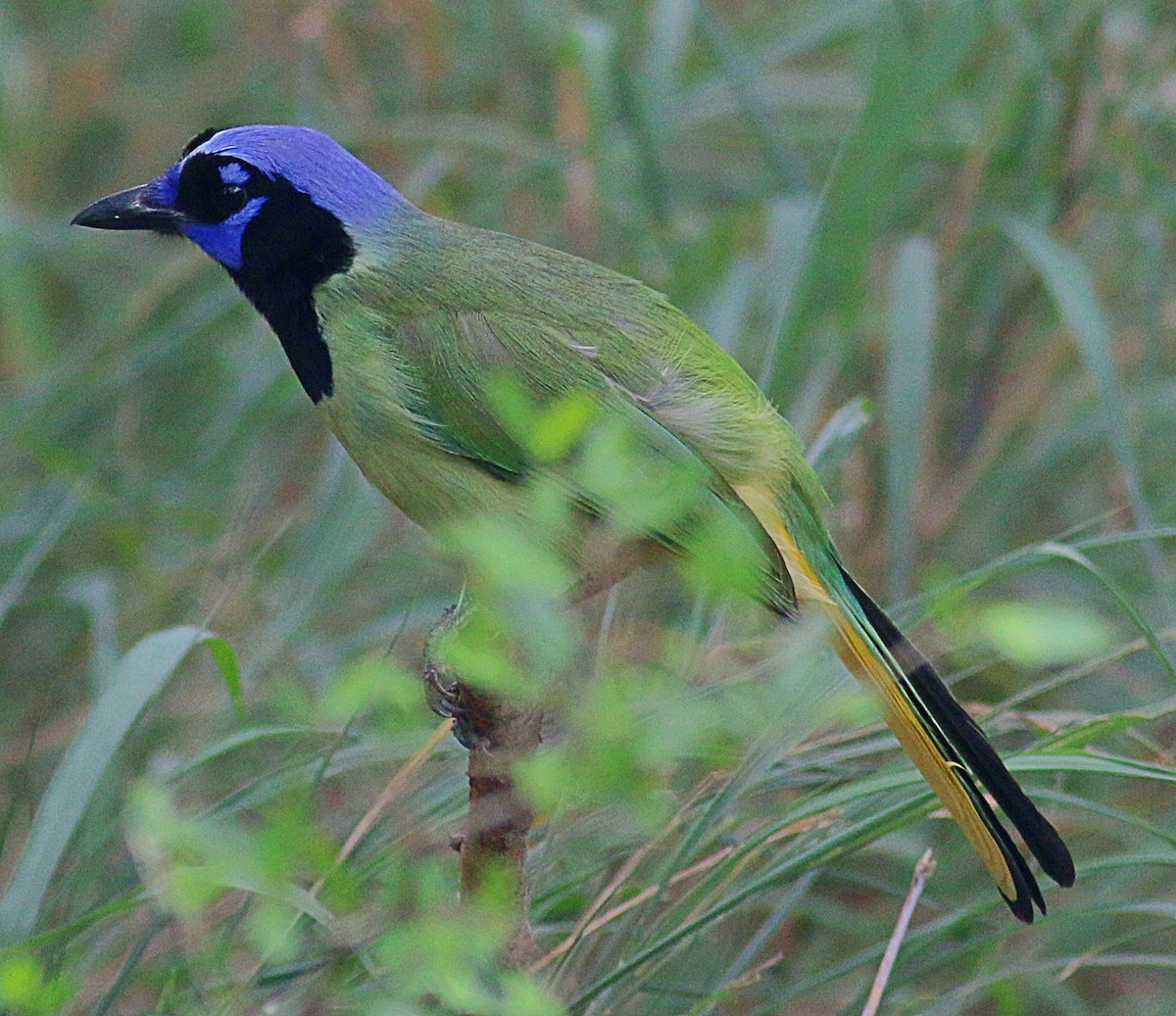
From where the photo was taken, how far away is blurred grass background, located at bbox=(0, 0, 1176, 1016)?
204 cm

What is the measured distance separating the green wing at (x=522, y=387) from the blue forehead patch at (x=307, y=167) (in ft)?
0.78

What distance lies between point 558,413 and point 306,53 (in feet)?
9.90

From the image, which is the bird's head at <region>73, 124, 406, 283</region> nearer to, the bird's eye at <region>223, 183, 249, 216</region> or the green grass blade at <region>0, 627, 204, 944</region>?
the bird's eye at <region>223, 183, 249, 216</region>

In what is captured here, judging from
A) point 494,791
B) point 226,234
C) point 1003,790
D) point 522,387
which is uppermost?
point 226,234

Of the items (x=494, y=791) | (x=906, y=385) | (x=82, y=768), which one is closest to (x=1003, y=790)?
(x=494, y=791)

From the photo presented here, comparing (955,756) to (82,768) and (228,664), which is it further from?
(82,768)

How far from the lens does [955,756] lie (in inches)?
80.6

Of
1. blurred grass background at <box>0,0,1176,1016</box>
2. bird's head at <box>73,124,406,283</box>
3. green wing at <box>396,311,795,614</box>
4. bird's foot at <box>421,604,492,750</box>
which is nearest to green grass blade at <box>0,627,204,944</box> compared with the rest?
blurred grass background at <box>0,0,1176,1016</box>

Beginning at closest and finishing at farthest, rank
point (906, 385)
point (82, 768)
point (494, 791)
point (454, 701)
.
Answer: point (494, 791), point (454, 701), point (82, 768), point (906, 385)

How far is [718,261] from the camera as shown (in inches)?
145

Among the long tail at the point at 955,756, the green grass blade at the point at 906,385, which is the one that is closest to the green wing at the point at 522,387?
the long tail at the point at 955,756

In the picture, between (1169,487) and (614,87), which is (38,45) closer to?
(614,87)

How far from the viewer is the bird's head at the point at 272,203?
2547 millimetres

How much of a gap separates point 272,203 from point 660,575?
0.86m
